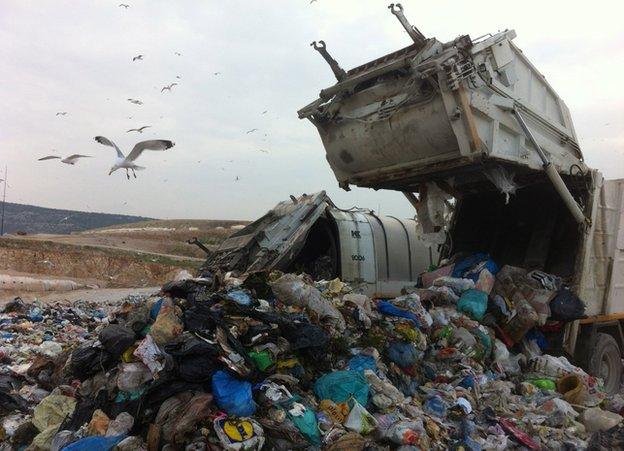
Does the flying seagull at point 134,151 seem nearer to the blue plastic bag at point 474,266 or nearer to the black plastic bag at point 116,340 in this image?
the black plastic bag at point 116,340

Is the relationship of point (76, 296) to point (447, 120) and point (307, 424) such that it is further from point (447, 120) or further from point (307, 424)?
point (307, 424)

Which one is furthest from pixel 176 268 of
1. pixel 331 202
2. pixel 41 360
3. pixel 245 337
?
pixel 245 337

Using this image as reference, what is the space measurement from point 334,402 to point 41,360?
2.39 metres

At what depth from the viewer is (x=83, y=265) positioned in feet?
57.2

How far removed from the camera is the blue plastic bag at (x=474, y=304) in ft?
15.5

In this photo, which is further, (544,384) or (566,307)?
(566,307)

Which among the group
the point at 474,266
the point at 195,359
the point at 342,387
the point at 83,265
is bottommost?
the point at 83,265

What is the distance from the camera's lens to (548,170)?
4676mm

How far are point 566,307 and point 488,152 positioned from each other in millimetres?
1622

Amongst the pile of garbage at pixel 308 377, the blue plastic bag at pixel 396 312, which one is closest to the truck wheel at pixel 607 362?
the pile of garbage at pixel 308 377

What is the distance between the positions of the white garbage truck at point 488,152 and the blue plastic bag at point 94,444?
325 cm

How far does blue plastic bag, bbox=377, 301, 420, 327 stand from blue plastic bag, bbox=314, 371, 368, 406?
3.64 ft

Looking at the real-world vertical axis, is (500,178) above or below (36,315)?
above

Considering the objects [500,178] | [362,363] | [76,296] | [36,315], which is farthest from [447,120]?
[76,296]
